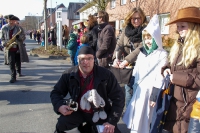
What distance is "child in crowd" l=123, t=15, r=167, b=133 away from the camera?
2902 mm

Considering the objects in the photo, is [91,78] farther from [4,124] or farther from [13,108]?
[13,108]

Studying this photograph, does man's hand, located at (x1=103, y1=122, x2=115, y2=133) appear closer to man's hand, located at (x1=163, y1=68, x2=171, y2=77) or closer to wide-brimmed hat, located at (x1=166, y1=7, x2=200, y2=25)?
man's hand, located at (x1=163, y1=68, x2=171, y2=77)

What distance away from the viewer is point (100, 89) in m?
2.88

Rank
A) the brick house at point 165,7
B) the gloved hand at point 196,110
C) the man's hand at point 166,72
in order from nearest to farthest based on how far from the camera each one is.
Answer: the gloved hand at point 196,110 → the man's hand at point 166,72 → the brick house at point 165,7

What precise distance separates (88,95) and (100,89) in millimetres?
187

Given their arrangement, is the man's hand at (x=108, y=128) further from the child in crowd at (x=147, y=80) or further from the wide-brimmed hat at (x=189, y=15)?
the wide-brimmed hat at (x=189, y=15)

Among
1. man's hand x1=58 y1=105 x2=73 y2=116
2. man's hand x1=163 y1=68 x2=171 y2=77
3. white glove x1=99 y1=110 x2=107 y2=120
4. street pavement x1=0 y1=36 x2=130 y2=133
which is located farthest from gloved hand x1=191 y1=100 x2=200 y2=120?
street pavement x1=0 y1=36 x2=130 y2=133

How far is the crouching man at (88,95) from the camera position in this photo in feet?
9.12

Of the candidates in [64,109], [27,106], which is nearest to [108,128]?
[64,109]

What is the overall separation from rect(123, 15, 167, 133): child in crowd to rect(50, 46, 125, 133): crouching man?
10.1 inches

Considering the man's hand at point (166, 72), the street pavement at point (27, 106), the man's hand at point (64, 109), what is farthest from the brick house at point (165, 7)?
the man's hand at point (64, 109)

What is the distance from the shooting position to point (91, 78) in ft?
9.45

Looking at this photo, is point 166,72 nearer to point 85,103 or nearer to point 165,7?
point 85,103

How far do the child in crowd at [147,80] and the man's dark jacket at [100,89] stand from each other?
0.25 meters
